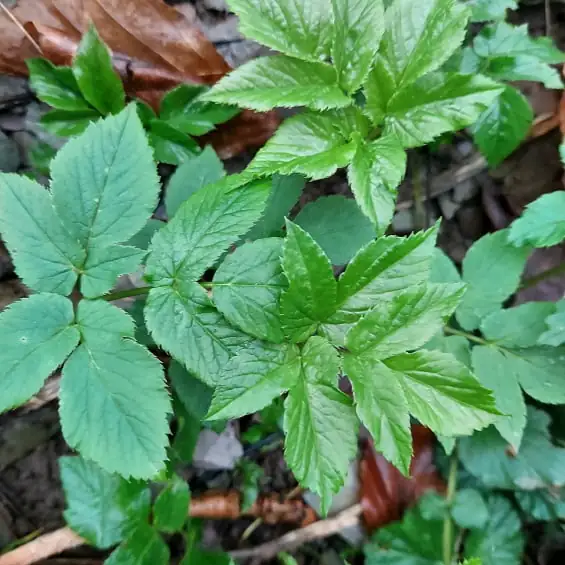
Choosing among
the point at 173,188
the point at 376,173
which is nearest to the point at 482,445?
the point at 376,173

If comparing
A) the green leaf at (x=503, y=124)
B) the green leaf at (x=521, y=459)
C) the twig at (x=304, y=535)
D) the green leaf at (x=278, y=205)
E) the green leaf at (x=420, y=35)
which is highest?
the green leaf at (x=420, y=35)

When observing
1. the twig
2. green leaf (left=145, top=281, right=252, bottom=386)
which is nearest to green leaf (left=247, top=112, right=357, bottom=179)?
green leaf (left=145, top=281, right=252, bottom=386)

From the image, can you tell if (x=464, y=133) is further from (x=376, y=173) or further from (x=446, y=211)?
(x=376, y=173)

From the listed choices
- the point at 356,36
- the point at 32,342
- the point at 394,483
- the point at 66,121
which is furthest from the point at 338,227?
the point at 394,483

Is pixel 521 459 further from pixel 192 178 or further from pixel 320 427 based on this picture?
pixel 192 178

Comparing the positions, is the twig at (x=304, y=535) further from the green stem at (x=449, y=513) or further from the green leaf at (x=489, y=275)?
the green leaf at (x=489, y=275)

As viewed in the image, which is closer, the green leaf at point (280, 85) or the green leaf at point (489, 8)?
the green leaf at point (280, 85)

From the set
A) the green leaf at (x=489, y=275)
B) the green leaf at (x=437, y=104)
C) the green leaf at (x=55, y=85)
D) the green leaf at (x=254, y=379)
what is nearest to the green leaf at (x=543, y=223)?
the green leaf at (x=489, y=275)

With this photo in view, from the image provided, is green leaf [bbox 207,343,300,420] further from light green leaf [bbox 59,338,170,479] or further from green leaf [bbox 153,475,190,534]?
green leaf [bbox 153,475,190,534]
